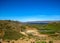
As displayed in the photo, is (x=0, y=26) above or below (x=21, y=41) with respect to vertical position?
above

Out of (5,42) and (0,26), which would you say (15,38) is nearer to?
(5,42)

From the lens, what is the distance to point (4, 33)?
22.9m

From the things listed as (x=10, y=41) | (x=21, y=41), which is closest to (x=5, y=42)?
(x=10, y=41)

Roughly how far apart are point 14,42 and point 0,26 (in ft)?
24.8

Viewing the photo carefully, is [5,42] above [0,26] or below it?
below

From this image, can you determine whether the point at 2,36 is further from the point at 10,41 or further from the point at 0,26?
the point at 0,26

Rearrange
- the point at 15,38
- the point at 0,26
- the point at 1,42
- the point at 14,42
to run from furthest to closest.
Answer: the point at 0,26 → the point at 15,38 → the point at 14,42 → the point at 1,42

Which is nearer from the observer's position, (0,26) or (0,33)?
(0,33)

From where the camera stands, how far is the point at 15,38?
74.2 feet

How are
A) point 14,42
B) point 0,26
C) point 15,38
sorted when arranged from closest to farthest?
point 14,42, point 15,38, point 0,26

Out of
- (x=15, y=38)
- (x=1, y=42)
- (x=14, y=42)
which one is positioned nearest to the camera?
(x=1, y=42)

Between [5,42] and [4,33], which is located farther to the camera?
[4,33]

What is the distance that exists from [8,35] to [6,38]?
862 millimetres

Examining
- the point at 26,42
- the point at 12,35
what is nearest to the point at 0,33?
the point at 12,35
